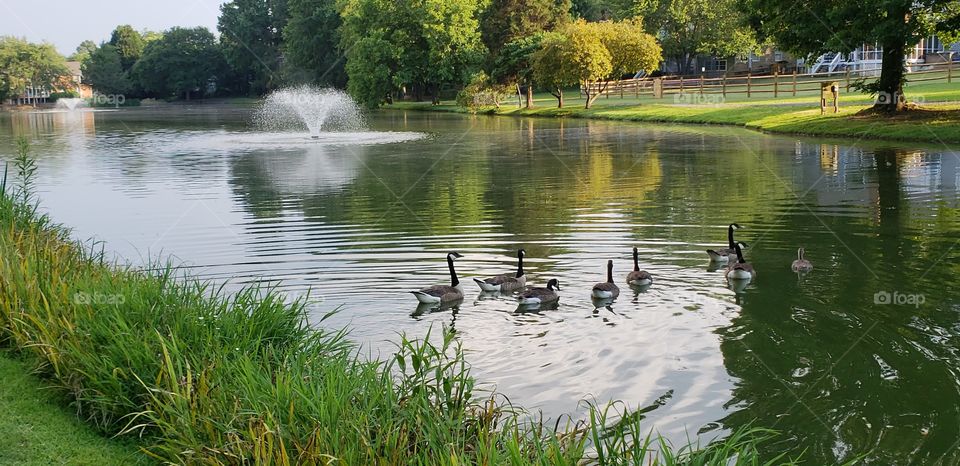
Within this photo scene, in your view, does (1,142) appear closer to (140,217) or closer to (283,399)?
(140,217)

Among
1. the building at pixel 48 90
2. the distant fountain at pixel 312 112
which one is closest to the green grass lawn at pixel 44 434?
the distant fountain at pixel 312 112

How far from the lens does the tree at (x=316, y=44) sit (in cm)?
10906

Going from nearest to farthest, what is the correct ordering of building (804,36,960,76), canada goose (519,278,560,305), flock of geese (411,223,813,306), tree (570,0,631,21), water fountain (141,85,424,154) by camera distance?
1. canada goose (519,278,560,305)
2. flock of geese (411,223,813,306)
3. water fountain (141,85,424,154)
4. building (804,36,960,76)
5. tree (570,0,631,21)

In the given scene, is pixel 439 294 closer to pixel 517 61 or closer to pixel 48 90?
pixel 517 61

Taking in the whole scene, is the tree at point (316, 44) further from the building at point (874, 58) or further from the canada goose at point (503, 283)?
the canada goose at point (503, 283)

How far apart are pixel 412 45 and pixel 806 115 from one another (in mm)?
49900

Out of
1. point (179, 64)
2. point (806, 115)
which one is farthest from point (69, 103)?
point (806, 115)

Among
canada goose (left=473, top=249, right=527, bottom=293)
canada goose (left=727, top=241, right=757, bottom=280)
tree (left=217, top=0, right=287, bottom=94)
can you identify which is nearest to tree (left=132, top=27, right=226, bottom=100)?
tree (left=217, top=0, right=287, bottom=94)

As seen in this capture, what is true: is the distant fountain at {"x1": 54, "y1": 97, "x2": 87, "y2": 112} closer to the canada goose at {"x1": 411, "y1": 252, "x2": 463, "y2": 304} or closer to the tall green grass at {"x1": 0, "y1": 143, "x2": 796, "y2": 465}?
the canada goose at {"x1": 411, "y1": 252, "x2": 463, "y2": 304}

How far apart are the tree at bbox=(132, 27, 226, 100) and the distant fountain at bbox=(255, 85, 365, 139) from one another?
27303mm

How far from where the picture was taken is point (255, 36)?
132m

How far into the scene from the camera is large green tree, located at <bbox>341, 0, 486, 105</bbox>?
82.2 m

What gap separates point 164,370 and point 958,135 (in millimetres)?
32681

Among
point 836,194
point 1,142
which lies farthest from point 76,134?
point 836,194
